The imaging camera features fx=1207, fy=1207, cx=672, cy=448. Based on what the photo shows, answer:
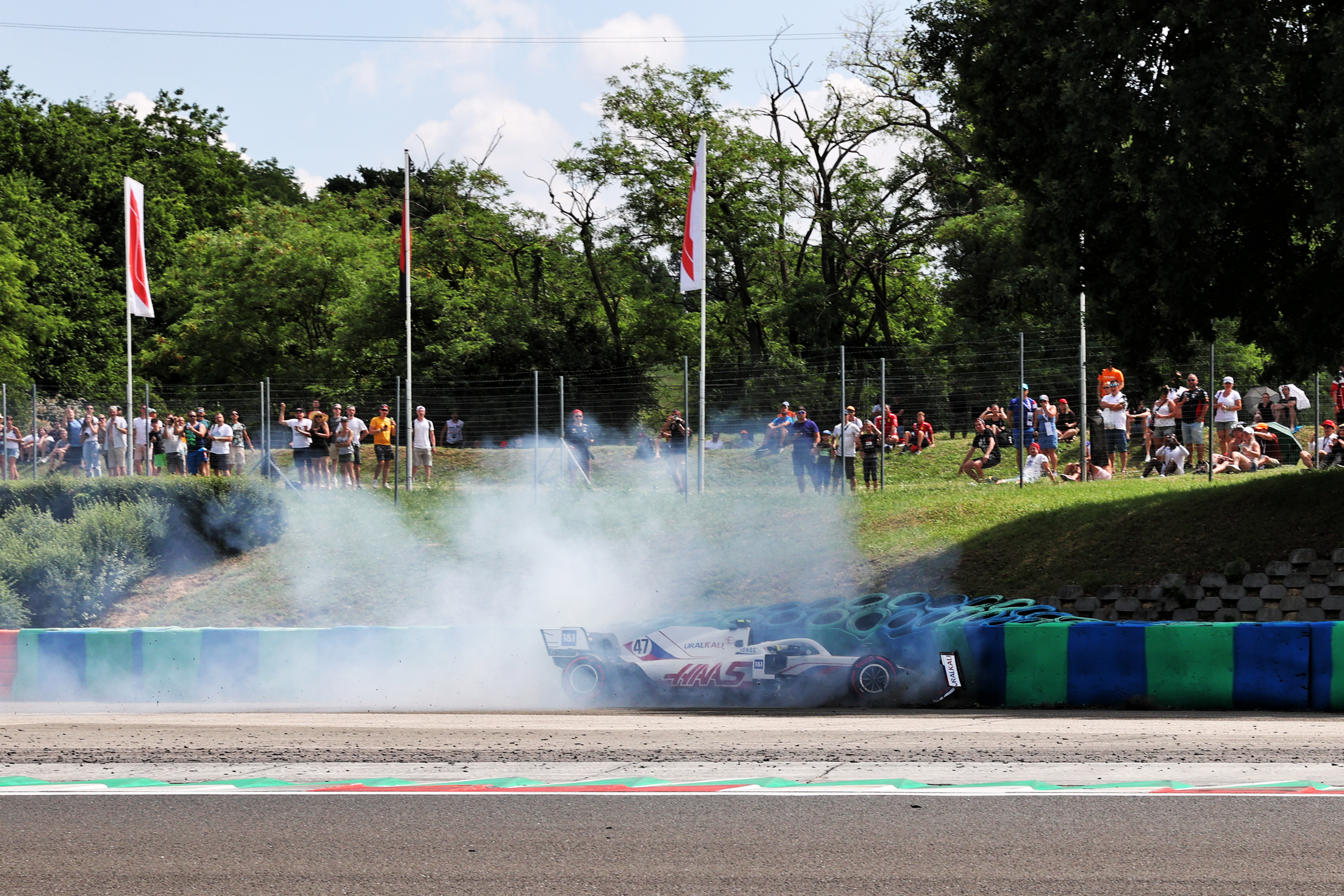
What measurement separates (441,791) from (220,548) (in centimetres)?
1513

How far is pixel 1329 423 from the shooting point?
1936 cm

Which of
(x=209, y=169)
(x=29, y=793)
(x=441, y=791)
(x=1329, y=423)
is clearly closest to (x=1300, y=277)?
(x=1329, y=423)

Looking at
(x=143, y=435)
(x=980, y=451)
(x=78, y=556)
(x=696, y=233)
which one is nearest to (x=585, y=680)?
(x=78, y=556)

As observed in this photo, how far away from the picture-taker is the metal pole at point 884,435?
21.5 metres

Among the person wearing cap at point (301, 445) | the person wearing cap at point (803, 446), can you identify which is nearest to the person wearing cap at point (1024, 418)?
the person wearing cap at point (803, 446)

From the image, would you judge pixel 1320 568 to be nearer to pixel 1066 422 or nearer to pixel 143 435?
pixel 1066 422

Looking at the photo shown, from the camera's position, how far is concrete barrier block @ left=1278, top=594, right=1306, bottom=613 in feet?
48.5

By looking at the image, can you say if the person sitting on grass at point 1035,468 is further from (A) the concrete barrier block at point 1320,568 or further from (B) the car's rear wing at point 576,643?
(B) the car's rear wing at point 576,643

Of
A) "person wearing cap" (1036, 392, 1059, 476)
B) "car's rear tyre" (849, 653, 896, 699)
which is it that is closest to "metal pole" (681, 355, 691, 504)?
"person wearing cap" (1036, 392, 1059, 476)

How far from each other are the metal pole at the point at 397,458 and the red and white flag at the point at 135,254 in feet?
15.5

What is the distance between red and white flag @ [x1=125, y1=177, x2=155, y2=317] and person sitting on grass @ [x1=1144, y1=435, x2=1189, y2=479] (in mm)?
18613

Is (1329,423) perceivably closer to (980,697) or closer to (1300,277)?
(1300,277)

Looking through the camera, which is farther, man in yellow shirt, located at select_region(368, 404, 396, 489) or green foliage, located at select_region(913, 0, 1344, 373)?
man in yellow shirt, located at select_region(368, 404, 396, 489)

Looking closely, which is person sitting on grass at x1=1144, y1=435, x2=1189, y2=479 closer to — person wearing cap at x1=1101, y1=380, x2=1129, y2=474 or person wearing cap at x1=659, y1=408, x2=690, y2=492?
person wearing cap at x1=1101, y1=380, x2=1129, y2=474
